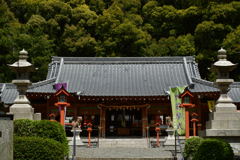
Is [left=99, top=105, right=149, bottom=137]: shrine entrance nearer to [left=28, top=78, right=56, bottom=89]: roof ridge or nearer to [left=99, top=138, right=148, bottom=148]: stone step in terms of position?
[left=99, top=138, right=148, bottom=148]: stone step

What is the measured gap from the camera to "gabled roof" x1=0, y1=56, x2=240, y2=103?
81.4 ft

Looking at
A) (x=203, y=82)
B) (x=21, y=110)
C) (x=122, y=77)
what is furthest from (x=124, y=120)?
(x=21, y=110)

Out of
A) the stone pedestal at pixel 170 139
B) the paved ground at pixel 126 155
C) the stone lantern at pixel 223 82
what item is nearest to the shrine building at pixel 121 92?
the stone pedestal at pixel 170 139

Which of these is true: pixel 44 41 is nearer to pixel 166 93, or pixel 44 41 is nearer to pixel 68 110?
pixel 68 110

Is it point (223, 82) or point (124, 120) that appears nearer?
point (223, 82)

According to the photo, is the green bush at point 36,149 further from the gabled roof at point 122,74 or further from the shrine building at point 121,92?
the gabled roof at point 122,74

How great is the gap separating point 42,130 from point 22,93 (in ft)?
14.3

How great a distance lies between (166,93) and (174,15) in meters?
20.6

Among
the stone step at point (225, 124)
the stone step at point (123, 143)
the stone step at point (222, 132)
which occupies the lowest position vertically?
the stone step at point (123, 143)

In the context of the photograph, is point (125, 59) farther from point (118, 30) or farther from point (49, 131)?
point (49, 131)

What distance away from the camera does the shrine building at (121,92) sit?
24.4 metres

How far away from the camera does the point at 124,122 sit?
2691 cm

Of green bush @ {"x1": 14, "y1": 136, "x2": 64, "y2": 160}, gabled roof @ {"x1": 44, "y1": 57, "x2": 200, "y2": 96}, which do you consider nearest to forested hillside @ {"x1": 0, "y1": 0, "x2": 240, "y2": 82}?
gabled roof @ {"x1": 44, "y1": 57, "x2": 200, "y2": 96}

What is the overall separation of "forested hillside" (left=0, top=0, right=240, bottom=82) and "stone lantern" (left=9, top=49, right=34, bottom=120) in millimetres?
20223
